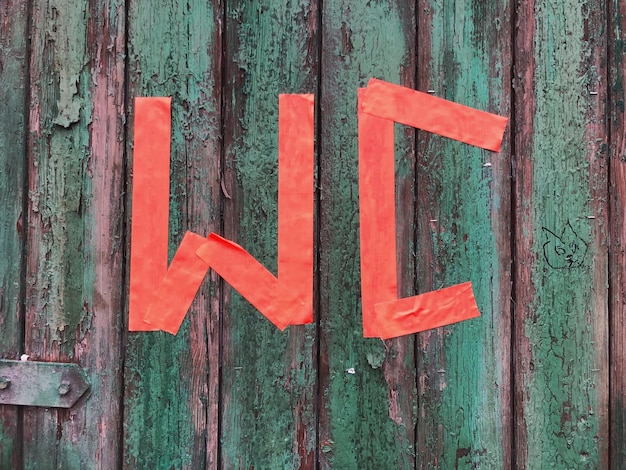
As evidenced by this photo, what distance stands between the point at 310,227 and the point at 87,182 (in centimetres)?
42

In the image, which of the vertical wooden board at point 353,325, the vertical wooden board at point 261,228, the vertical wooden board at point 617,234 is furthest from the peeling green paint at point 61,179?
the vertical wooden board at point 617,234

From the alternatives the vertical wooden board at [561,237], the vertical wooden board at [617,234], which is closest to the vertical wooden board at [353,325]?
the vertical wooden board at [561,237]

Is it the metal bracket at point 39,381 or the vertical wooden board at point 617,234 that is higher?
the vertical wooden board at point 617,234

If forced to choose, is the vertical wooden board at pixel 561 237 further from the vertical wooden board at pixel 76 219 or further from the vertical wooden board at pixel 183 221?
the vertical wooden board at pixel 76 219

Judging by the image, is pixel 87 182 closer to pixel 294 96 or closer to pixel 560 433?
pixel 294 96

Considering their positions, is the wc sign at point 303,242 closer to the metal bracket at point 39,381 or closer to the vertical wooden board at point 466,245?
the vertical wooden board at point 466,245

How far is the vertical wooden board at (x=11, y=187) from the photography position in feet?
3.01

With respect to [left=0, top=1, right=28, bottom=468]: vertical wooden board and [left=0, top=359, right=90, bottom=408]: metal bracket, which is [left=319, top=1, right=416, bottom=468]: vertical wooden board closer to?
[left=0, top=359, right=90, bottom=408]: metal bracket

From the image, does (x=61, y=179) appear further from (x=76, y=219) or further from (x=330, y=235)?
(x=330, y=235)

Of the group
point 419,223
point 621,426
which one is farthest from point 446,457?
point 419,223

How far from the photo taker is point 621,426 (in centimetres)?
89

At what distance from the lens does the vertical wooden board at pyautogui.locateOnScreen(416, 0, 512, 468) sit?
0.90 m

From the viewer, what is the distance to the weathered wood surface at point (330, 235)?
0.90m

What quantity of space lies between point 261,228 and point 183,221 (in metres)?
0.14
